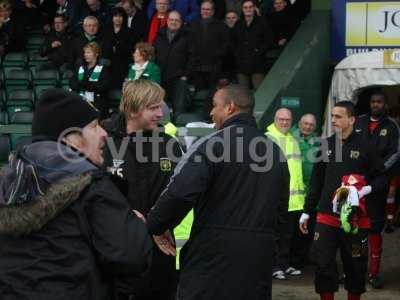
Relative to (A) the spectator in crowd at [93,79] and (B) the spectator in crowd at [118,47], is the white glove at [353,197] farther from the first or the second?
(B) the spectator in crowd at [118,47]

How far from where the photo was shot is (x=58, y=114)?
4020 millimetres

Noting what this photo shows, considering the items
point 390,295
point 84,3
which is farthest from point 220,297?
point 84,3

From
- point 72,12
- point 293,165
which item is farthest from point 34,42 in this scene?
point 293,165

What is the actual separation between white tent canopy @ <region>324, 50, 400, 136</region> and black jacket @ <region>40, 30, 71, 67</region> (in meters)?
4.54

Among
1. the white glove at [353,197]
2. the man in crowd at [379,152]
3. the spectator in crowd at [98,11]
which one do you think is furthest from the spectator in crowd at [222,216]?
the spectator in crowd at [98,11]

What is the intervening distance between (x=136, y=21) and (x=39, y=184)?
10713 millimetres

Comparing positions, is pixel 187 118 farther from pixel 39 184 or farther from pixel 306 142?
pixel 39 184

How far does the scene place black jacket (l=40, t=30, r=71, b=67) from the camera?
14.8m

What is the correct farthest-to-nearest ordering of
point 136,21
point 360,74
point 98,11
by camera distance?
point 98,11
point 136,21
point 360,74

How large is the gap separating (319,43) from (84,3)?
15.4 feet

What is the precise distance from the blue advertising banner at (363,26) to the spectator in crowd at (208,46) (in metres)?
1.63

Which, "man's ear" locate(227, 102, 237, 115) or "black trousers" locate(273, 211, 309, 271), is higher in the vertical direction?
"man's ear" locate(227, 102, 237, 115)

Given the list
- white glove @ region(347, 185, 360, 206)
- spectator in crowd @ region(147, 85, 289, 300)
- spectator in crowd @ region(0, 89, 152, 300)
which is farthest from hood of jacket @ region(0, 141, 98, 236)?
white glove @ region(347, 185, 360, 206)

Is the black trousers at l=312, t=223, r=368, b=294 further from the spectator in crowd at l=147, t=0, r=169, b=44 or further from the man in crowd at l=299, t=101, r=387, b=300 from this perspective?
the spectator in crowd at l=147, t=0, r=169, b=44
